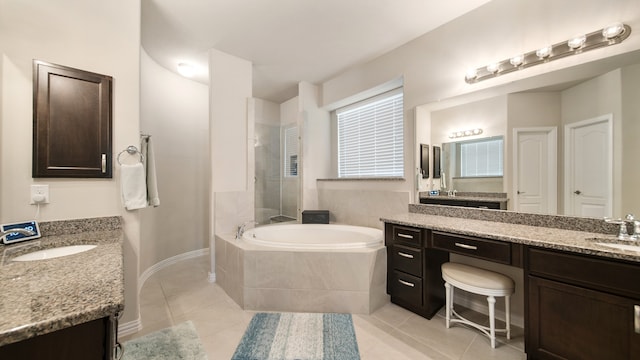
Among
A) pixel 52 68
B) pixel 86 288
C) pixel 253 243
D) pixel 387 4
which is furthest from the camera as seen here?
pixel 253 243

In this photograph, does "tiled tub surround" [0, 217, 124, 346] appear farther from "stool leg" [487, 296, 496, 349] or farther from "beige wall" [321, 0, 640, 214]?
"beige wall" [321, 0, 640, 214]

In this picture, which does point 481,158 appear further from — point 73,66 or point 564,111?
point 73,66

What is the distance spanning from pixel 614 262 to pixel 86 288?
2.21 m

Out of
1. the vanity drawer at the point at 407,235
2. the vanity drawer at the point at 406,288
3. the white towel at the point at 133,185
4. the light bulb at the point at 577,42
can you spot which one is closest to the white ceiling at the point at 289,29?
the light bulb at the point at 577,42

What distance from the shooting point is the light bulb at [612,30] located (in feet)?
4.79

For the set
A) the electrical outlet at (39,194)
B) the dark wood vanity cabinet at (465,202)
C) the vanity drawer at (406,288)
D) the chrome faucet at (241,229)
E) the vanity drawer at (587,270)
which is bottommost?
the vanity drawer at (406,288)

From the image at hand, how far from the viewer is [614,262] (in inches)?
46.0

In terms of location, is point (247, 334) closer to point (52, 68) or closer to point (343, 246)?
point (343, 246)

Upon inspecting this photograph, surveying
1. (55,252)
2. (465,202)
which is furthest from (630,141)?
(55,252)

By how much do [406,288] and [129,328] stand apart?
2.24m

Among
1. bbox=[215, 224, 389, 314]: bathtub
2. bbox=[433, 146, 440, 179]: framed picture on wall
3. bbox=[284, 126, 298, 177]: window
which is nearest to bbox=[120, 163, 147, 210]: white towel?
bbox=[215, 224, 389, 314]: bathtub

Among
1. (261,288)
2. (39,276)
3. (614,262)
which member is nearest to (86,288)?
(39,276)

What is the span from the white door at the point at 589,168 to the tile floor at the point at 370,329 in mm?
1042

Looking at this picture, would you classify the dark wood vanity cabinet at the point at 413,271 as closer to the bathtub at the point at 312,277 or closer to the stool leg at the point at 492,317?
the bathtub at the point at 312,277
